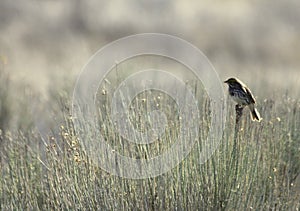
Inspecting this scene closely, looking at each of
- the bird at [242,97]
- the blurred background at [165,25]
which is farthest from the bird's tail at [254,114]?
the blurred background at [165,25]

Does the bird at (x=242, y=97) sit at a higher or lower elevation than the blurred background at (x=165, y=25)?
lower

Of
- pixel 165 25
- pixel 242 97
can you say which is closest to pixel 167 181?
pixel 242 97

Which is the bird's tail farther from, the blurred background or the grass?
the blurred background

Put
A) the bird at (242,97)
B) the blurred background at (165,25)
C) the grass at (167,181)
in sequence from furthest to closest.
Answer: the blurred background at (165,25) < the bird at (242,97) < the grass at (167,181)

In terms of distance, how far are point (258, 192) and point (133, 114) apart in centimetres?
112

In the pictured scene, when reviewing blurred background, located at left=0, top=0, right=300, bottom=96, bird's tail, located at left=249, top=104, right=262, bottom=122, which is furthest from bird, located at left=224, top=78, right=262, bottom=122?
blurred background, located at left=0, top=0, right=300, bottom=96

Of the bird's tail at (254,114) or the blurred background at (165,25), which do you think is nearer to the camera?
the bird's tail at (254,114)

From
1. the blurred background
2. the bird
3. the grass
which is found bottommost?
the grass

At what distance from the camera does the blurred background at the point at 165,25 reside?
25.0 meters

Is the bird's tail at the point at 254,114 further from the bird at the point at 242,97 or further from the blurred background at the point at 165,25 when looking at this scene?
the blurred background at the point at 165,25

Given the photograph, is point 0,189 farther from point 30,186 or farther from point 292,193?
point 292,193

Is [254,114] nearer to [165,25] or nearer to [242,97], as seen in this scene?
[242,97]

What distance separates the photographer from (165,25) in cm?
2842

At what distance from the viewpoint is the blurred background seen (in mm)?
25031
